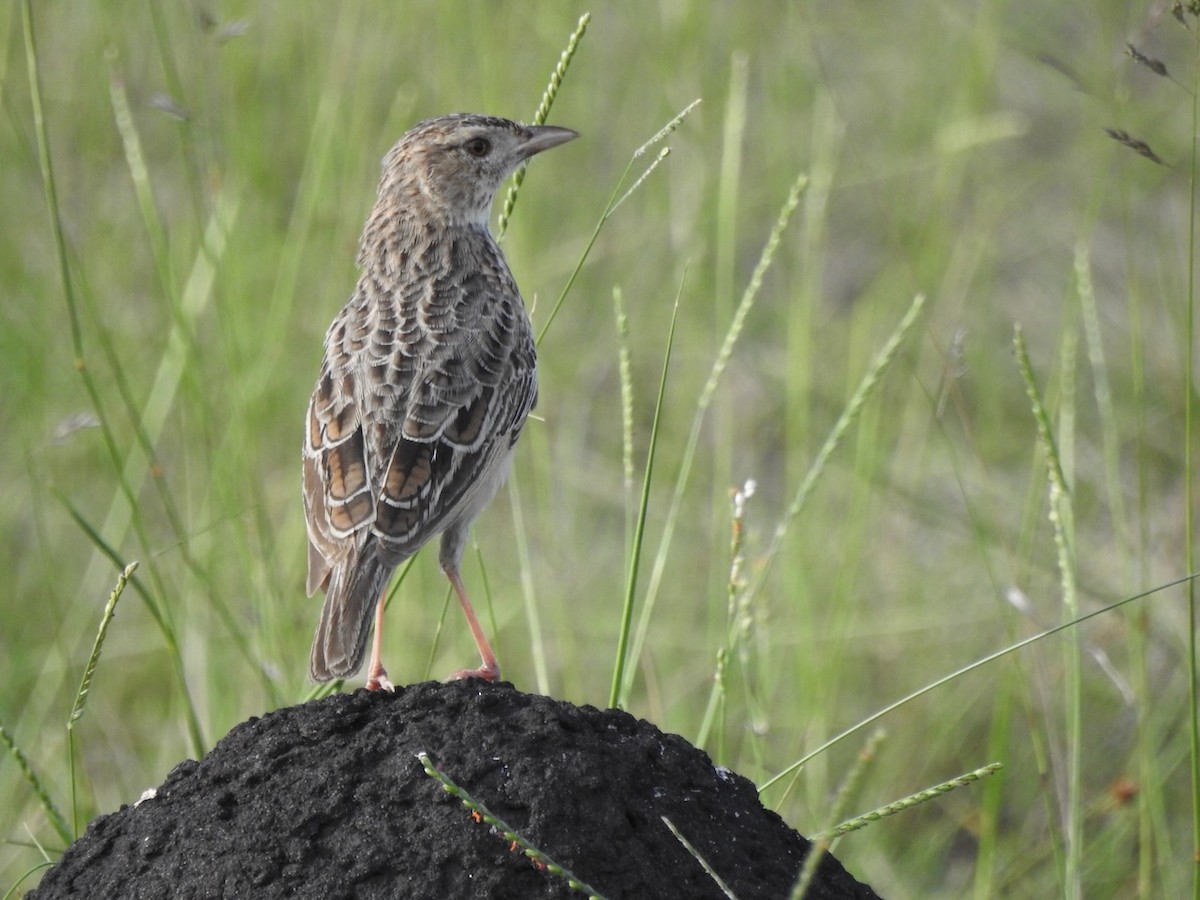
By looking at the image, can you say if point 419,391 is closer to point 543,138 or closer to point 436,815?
point 543,138

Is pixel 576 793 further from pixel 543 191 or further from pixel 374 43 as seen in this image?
pixel 543 191

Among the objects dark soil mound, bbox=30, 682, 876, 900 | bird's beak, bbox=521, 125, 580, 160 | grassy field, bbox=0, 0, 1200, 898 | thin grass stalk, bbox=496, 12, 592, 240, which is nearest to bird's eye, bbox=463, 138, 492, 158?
bird's beak, bbox=521, 125, 580, 160

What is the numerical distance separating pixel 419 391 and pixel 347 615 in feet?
3.03

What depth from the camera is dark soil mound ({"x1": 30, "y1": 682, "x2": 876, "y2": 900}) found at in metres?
3.76

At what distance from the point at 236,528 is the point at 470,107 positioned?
380 centimetres

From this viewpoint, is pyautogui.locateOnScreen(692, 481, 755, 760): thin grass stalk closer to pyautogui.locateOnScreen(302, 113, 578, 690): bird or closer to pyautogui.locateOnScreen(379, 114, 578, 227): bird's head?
pyautogui.locateOnScreen(302, 113, 578, 690): bird

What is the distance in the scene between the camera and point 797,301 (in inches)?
329

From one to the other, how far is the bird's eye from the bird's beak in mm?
136

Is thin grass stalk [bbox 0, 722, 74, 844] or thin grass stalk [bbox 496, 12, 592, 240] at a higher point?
thin grass stalk [bbox 496, 12, 592, 240]

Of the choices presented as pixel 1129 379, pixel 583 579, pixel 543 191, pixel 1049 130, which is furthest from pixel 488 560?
pixel 1049 130

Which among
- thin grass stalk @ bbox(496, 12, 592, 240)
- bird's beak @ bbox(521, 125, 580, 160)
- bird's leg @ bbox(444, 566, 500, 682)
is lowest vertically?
bird's leg @ bbox(444, 566, 500, 682)

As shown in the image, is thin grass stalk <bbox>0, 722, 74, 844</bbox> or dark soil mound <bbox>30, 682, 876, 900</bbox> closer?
dark soil mound <bbox>30, 682, 876, 900</bbox>

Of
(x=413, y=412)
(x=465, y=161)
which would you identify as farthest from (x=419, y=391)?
(x=465, y=161)

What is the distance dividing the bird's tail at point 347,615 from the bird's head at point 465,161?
6.34 feet
